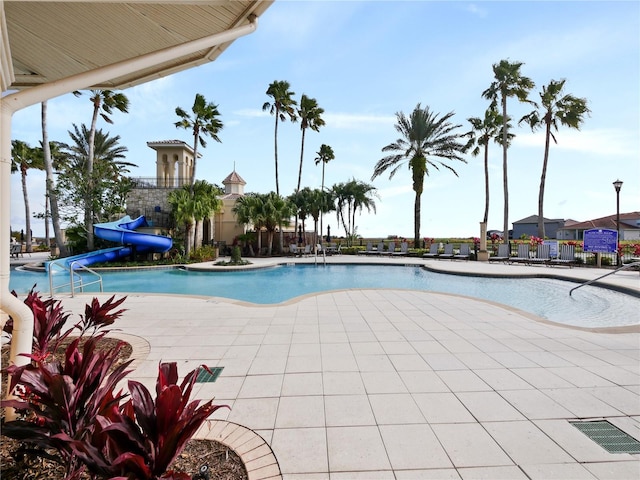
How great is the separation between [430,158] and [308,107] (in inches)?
438

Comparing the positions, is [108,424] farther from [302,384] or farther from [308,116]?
[308,116]

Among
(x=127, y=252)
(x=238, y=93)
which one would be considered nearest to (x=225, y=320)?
(x=238, y=93)

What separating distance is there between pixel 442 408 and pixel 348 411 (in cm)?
88

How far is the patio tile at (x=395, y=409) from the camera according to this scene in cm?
289

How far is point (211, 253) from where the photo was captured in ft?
70.8

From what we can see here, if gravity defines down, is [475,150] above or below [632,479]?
above

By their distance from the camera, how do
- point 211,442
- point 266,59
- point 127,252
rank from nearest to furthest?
point 211,442, point 266,59, point 127,252

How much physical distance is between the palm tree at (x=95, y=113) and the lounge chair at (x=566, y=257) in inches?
1011

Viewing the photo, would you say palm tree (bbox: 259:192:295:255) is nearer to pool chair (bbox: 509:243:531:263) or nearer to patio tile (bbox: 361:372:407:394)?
pool chair (bbox: 509:243:531:263)

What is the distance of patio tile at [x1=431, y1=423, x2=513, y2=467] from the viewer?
238cm

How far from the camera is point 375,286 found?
12797 mm

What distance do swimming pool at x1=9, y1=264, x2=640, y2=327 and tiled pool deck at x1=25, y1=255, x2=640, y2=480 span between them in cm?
330

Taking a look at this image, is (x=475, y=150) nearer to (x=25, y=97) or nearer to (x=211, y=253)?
(x=211, y=253)

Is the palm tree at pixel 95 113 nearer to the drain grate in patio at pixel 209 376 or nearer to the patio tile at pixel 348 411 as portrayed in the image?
the drain grate in patio at pixel 209 376
